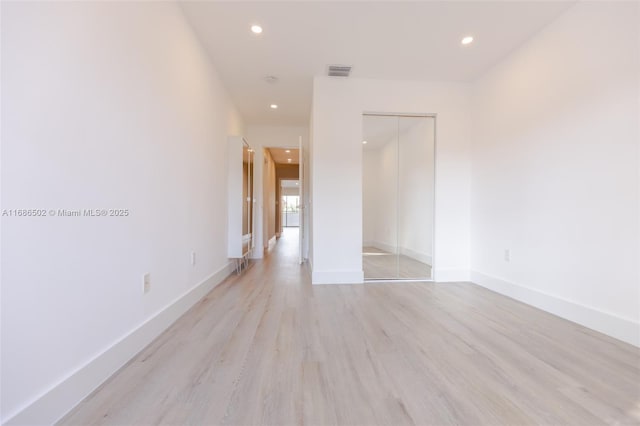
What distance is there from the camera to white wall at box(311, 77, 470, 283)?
3.22 meters

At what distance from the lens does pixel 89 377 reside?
3.94 feet

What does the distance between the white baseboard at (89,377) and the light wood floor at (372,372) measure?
0.05m

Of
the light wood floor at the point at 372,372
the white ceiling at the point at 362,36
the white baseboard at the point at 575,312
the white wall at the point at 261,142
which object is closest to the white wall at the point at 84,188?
the light wood floor at the point at 372,372

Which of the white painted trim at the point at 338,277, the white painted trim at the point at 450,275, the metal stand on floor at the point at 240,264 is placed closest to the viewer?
the white painted trim at the point at 338,277

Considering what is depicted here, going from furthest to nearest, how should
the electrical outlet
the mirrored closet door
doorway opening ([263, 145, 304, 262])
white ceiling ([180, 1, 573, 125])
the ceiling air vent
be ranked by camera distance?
1. doorway opening ([263, 145, 304, 262])
2. the mirrored closet door
3. the ceiling air vent
4. white ceiling ([180, 1, 573, 125])
5. the electrical outlet

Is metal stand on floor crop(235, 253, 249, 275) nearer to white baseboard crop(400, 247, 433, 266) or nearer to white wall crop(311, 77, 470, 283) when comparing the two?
white wall crop(311, 77, 470, 283)

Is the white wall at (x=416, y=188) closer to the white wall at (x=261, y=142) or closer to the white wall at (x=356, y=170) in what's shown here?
the white wall at (x=356, y=170)

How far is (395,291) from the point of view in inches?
115

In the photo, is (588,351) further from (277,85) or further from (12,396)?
(277,85)

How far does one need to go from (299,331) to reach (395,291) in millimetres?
1448

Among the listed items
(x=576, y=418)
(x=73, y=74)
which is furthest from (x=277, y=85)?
(x=576, y=418)

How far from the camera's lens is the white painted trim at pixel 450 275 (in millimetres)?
3311

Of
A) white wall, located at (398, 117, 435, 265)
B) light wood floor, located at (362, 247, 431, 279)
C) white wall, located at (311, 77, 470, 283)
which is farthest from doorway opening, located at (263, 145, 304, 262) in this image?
white wall, located at (398, 117, 435, 265)

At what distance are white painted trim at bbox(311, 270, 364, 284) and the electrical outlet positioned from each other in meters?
1.82
